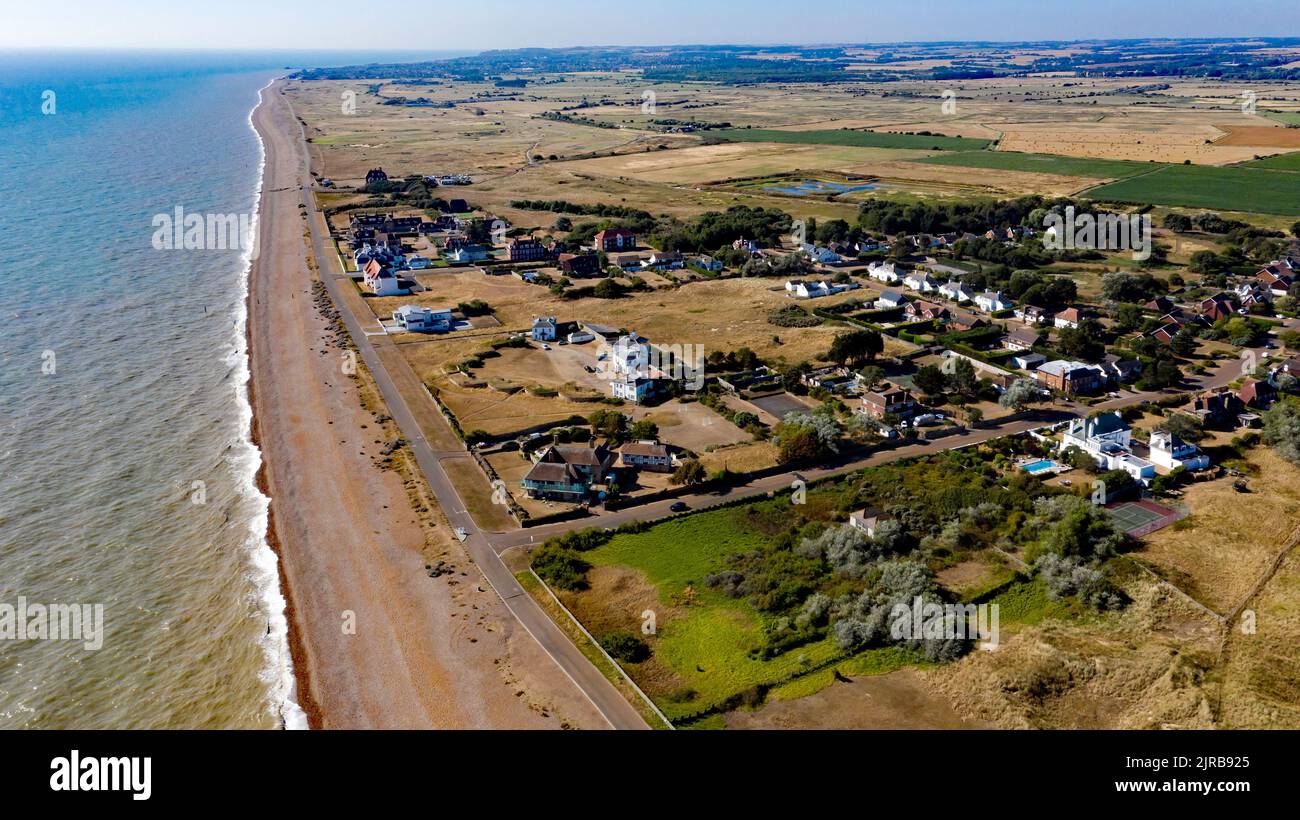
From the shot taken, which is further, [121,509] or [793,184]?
[793,184]

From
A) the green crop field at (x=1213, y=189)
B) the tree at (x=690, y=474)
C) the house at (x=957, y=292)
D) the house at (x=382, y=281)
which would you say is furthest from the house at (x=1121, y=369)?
the green crop field at (x=1213, y=189)

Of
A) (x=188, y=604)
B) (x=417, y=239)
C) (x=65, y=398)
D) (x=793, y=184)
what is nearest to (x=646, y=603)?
(x=188, y=604)

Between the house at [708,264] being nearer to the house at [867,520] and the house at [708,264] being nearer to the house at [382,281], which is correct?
the house at [382,281]

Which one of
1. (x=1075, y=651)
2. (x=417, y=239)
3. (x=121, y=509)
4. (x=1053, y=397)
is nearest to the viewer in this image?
(x=1075, y=651)

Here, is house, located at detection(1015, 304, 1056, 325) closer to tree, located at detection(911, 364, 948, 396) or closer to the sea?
tree, located at detection(911, 364, 948, 396)

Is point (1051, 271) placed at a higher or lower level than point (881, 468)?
higher

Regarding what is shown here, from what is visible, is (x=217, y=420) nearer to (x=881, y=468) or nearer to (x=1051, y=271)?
(x=881, y=468)
